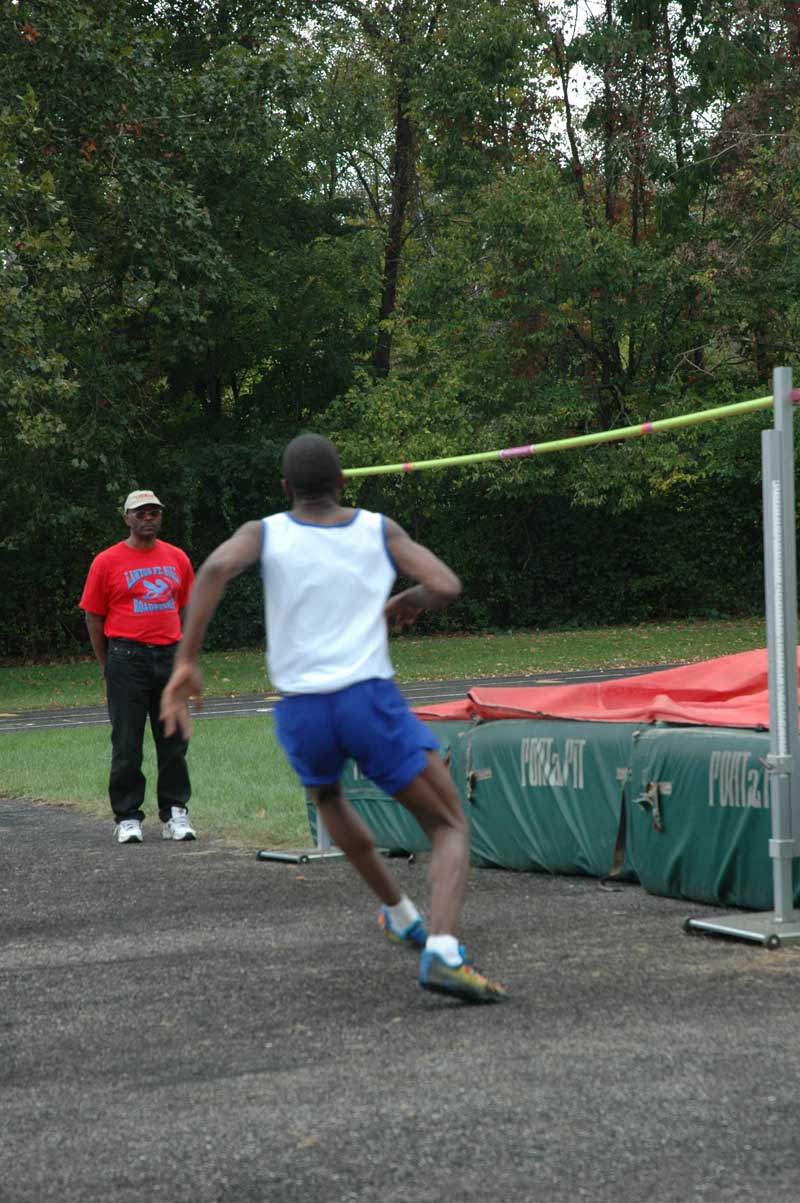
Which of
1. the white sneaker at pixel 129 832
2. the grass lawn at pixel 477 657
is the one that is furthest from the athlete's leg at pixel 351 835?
the grass lawn at pixel 477 657

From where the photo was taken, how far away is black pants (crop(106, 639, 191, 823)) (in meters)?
9.02

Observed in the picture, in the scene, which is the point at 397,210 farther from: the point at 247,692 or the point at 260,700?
the point at 260,700

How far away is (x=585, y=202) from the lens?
3234 centimetres

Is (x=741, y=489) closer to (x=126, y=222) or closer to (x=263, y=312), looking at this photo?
(x=263, y=312)

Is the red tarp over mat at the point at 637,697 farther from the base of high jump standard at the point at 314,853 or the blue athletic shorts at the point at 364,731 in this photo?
the blue athletic shorts at the point at 364,731

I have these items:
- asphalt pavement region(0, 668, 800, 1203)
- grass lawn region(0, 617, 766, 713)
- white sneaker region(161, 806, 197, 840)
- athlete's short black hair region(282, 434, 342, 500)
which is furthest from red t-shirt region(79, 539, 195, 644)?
grass lawn region(0, 617, 766, 713)

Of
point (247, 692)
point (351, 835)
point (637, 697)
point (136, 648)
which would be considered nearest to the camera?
point (351, 835)

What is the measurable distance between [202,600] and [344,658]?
1.67ft

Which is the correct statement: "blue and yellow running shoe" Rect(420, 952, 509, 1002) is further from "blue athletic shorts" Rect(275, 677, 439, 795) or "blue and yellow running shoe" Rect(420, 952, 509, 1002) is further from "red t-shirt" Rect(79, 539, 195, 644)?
"red t-shirt" Rect(79, 539, 195, 644)

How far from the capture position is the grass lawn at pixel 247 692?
1011cm

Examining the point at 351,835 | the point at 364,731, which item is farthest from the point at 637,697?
the point at 364,731

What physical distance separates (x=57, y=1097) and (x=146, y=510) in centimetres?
519

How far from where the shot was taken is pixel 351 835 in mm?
5219

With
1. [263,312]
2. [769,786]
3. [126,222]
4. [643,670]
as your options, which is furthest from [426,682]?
[769,786]
